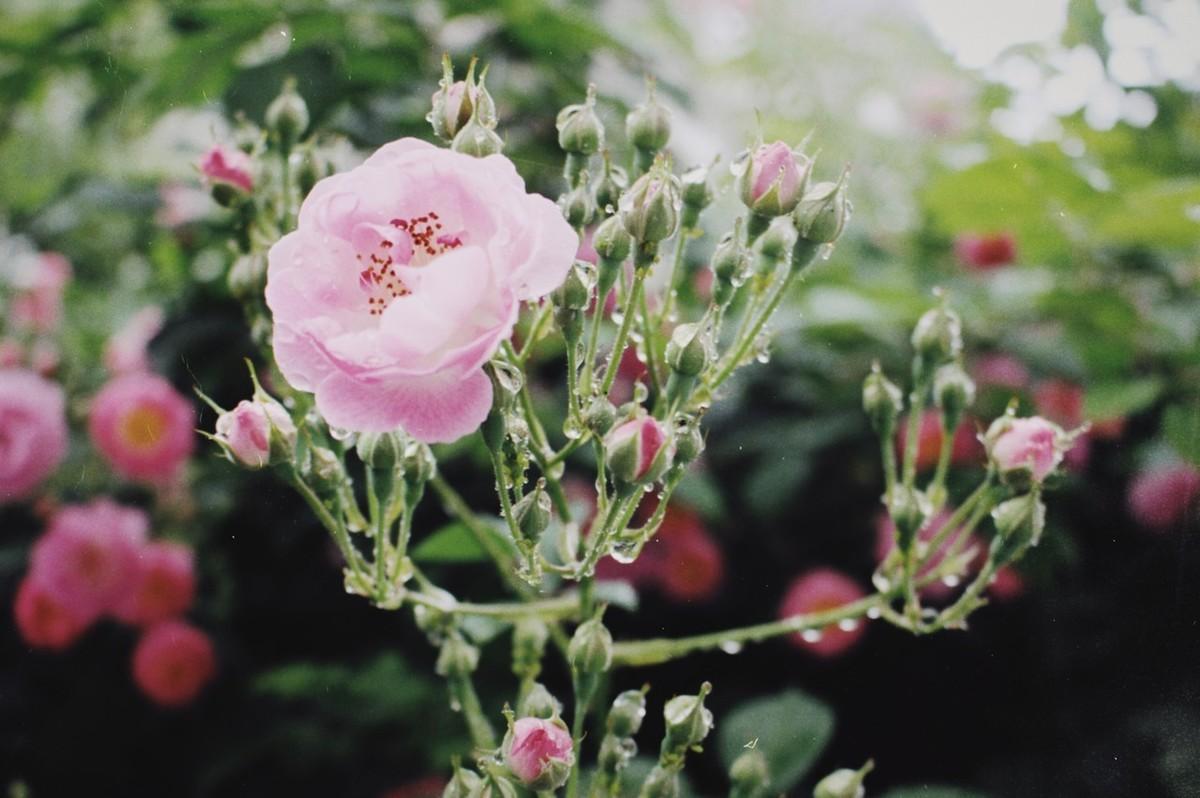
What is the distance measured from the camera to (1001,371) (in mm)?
1278

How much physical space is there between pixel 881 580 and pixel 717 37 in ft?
5.20

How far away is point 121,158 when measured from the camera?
5.75 ft

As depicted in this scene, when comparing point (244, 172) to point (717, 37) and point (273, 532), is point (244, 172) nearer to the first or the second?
point (273, 532)

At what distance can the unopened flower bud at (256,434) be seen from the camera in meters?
0.55

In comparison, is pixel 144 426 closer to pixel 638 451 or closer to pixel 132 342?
pixel 132 342

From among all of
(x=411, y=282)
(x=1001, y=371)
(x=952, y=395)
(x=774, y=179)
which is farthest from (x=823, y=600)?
(x=411, y=282)

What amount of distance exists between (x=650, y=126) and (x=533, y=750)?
38cm

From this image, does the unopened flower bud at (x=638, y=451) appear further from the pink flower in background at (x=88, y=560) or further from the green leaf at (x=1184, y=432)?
the pink flower in background at (x=88, y=560)

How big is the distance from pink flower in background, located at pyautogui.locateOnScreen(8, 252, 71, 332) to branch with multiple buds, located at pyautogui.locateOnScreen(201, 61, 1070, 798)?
3.34 feet

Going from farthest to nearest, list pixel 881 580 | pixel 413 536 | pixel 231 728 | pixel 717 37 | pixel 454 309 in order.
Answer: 1. pixel 717 37
2. pixel 231 728
3. pixel 413 536
4. pixel 881 580
5. pixel 454 309

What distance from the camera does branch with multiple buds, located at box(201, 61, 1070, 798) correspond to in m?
0.47

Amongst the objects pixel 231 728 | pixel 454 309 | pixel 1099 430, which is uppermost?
pixel 454 309

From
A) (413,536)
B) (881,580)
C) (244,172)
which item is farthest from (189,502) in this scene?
(881,580)

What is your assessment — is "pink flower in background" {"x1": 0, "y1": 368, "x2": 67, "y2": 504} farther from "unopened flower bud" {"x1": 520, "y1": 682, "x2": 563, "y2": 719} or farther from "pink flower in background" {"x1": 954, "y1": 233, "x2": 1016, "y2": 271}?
"pink flower in background" {"x1": 954, "y1": 233, "x2": 1016, "y2": 271}
